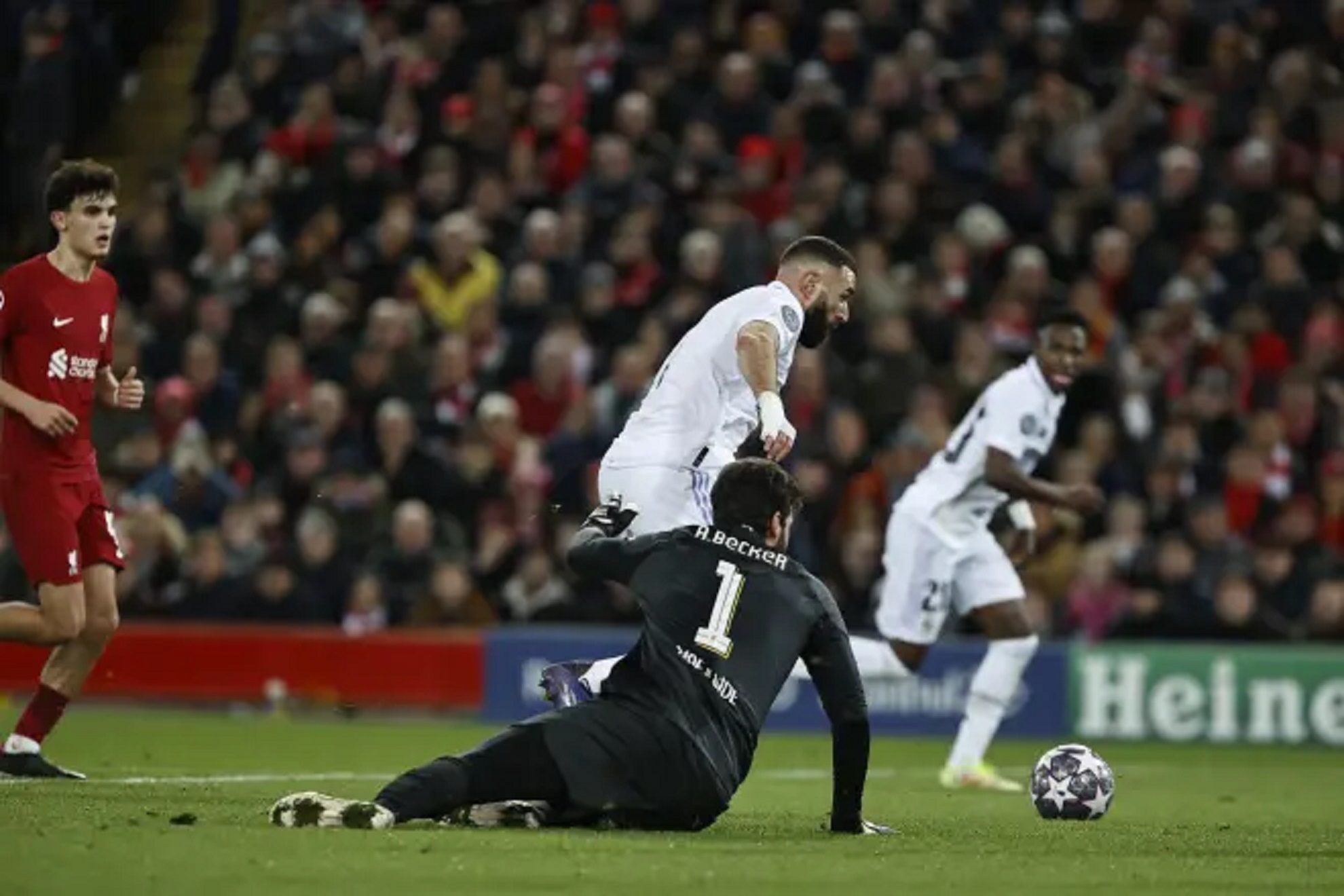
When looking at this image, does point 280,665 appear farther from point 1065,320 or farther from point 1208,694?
point 1065,320

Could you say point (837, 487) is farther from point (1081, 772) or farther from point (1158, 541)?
point (1081, 772)

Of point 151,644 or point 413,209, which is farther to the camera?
point 413,209

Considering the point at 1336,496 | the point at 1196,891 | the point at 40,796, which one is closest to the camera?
the point at 1196,891

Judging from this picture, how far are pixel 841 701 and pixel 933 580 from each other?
18.1ft

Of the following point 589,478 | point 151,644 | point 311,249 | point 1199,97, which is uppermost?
point 1199,97

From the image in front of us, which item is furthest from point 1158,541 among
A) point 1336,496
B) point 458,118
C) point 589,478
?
point 458,118

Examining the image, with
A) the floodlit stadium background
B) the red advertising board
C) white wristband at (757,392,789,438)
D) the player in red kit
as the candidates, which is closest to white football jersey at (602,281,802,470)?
white wristband at (757,392,789,438)

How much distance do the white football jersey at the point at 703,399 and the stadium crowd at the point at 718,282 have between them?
27.1ft

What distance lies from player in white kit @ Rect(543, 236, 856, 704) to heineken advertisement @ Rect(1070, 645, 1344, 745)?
26.4ft

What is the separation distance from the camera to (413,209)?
23141mm

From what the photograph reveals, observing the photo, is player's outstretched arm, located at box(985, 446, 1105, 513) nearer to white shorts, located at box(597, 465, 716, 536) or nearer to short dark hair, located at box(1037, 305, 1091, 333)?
short dark hair, located at box(1037, 305, 1091, 333)

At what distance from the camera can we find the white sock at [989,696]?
14781 mm

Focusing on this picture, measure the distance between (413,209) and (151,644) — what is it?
4.61 meters

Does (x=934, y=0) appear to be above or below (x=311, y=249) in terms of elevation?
above
